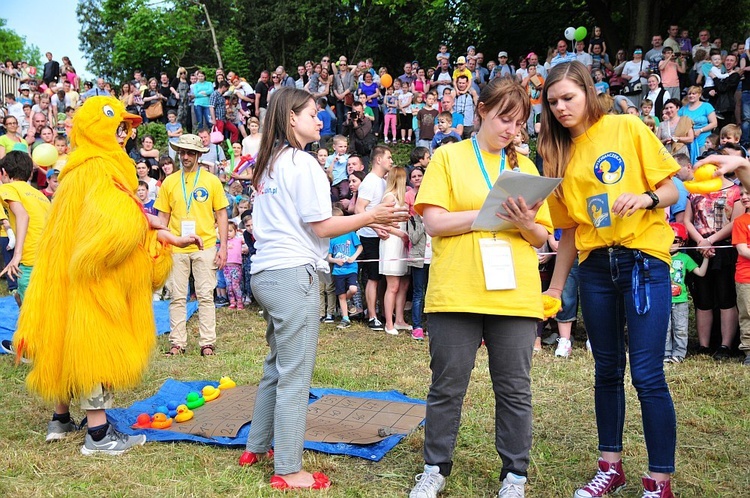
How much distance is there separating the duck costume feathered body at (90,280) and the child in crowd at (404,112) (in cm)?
1117

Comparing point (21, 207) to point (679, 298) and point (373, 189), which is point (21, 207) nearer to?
point (373, 189)

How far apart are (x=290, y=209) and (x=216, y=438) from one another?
5.84ft

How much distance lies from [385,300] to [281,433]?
16.3ft

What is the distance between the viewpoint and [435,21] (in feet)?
79.2

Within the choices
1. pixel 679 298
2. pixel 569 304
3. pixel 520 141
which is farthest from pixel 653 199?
pixel 569 304

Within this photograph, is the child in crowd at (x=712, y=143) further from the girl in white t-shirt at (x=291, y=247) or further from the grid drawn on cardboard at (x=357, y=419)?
the girl in white t-shirt at (x=291, y=247)

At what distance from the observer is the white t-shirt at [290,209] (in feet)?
12.0

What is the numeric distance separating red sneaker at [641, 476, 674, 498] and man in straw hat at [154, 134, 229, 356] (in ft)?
15.5

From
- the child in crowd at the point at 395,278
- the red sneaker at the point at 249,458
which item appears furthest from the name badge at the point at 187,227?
the red sneaker at the point at 249,458

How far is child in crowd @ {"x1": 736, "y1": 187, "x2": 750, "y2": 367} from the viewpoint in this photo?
21.6ft

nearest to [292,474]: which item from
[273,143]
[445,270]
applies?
[445,270]

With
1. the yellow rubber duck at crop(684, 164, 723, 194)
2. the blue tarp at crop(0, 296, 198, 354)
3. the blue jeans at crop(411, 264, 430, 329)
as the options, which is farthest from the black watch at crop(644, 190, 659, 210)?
the blue tarp at crop(0, 296, 198, 354)

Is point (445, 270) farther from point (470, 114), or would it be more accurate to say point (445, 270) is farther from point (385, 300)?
point (470, 114)

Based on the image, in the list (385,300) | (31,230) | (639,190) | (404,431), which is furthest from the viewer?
(385,300)
